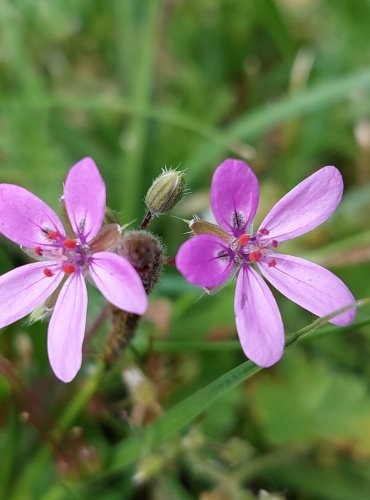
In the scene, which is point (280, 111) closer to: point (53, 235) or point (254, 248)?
point (254, 248)

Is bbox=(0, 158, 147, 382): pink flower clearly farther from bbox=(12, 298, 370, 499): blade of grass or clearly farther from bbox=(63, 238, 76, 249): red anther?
bbox=(12, 298, 370, 499): blade of grass

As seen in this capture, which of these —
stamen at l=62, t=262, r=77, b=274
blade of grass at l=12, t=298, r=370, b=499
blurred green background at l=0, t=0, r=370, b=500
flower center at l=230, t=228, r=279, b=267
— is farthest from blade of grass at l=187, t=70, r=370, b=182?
stamen at l=62, t=262, r=77, b=274

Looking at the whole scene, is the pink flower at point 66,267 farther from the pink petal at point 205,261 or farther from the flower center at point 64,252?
the pink petal at point 205,261

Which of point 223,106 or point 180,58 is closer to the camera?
point 223,106

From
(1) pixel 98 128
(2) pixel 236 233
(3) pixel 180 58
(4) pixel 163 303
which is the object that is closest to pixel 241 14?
(3) pixel 180 58

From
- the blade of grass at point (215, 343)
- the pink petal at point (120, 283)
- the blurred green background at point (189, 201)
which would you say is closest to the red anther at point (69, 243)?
the pink petal at point (120, 283)

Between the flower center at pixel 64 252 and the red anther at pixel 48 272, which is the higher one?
the flower center at pixel 64 252

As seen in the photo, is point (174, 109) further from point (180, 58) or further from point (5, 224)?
point (5, 224)

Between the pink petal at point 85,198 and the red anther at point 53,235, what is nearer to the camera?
the pink petal at point 85,198
